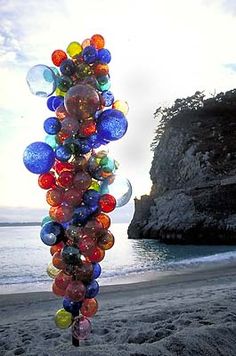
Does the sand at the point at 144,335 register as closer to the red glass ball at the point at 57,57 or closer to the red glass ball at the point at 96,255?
the red glass ball at the point at 96,255

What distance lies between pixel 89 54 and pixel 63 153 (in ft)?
3.95

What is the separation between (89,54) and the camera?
13.7 feet

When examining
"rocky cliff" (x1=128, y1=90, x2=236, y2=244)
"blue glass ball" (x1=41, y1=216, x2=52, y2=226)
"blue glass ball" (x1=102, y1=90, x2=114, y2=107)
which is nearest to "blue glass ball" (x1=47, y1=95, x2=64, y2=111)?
"blue glass ball" (x1=102, y1=90, x2=114, y2=107)

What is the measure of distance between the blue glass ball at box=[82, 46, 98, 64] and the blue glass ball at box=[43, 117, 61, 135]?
803mm

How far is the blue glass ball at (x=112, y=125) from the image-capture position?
155 inches

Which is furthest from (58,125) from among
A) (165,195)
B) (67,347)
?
(165,195)

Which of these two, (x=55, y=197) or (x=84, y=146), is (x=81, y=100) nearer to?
(x=84, y=146)

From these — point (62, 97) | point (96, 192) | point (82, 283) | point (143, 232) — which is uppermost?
point (62, 97)

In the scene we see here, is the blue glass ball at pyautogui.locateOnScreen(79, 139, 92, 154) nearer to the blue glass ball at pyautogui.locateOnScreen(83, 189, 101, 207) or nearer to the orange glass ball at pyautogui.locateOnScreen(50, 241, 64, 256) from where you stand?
the blue glass ball at pyautogui.locateOnScreen(83, 189, 101, 207)

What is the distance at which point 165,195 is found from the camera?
40.5m

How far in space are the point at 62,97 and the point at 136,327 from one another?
302cm

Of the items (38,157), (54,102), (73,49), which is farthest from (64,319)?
(73,49)

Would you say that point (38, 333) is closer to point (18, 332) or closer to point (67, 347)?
point (18, 332)

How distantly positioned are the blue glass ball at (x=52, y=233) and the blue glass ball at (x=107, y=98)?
1528 mm
